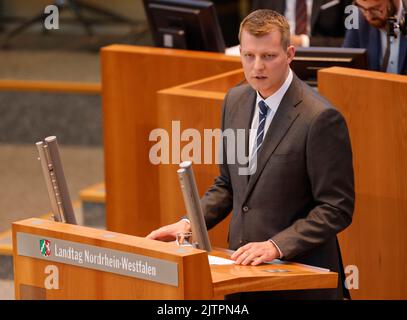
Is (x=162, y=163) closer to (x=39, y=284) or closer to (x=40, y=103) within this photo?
(x=39, y=284)

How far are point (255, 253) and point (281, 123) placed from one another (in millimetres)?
305

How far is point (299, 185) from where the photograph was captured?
8.45 ft

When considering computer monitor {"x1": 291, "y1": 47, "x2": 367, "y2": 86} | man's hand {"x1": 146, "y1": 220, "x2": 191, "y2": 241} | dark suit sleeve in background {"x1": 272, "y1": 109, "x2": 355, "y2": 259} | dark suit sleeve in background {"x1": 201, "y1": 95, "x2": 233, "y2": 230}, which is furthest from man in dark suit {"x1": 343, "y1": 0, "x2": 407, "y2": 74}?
man's hand {"x1": 146, "y1": 220, "x2": 191, "y2": 241}

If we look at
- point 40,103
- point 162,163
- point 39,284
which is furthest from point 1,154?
point 39,284

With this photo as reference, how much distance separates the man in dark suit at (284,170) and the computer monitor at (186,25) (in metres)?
1.46

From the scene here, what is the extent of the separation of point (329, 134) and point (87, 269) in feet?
1.98

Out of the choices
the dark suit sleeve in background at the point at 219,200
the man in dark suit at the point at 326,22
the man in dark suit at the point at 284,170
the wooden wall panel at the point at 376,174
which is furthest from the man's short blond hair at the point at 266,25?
the man in dark suit at the point at 326,22

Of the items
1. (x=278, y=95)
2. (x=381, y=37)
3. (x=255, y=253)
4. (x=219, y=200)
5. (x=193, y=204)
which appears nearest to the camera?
(x=193, y=204)

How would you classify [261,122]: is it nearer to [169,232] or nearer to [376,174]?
[169,232]

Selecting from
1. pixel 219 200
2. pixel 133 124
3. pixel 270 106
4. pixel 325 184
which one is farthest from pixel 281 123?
pixel 133 124

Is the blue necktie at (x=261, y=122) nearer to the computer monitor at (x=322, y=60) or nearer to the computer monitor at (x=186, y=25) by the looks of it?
the computer monitor at (x=322, y=60)

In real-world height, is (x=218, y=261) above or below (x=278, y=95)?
below

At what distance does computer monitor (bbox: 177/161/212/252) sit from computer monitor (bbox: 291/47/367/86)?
1259 mm

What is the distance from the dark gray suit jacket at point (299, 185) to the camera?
2.53 m
